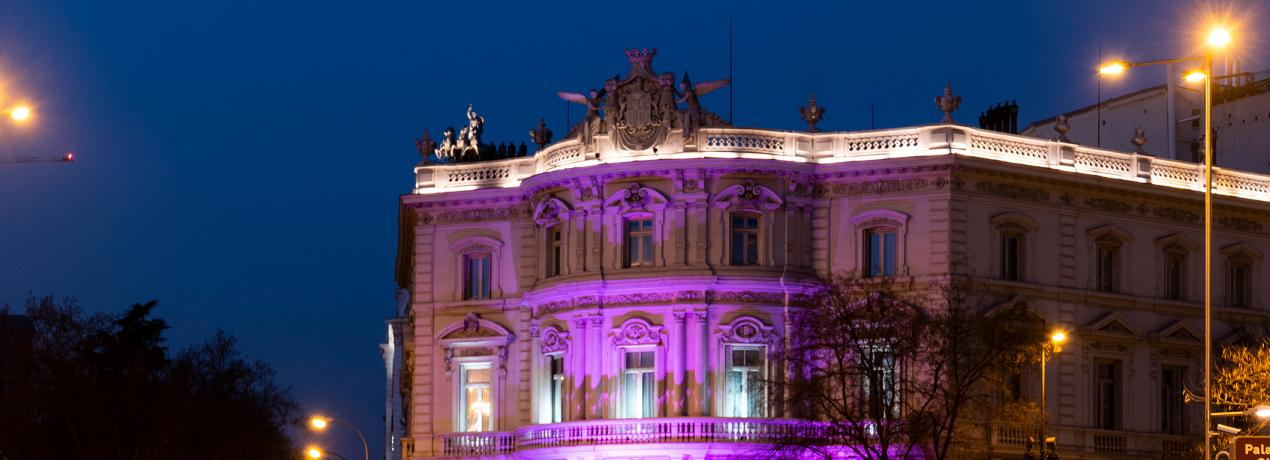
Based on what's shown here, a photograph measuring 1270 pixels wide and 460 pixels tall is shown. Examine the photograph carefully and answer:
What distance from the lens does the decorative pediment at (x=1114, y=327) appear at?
72375 mm

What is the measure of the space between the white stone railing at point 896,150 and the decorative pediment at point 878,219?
1.64 m

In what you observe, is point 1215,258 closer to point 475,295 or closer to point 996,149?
point 996,149

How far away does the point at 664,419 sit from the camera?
70.2 meters

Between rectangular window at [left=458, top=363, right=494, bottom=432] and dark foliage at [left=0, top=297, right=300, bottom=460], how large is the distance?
36.9ft

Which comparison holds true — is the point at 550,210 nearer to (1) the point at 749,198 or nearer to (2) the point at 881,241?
(1) the point at 749,198

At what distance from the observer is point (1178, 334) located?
7425cm

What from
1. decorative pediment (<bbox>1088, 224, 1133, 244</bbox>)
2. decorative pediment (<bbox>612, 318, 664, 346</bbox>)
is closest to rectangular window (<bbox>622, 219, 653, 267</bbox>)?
decorative pediment (<bbox>612, 318, 664, 346</bbox>)

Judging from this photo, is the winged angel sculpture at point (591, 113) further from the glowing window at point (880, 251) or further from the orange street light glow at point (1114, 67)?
the orange street light glow at point (1114, 67)

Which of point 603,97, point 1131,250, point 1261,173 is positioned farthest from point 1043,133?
point 603,97

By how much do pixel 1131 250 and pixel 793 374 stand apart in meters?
11.7

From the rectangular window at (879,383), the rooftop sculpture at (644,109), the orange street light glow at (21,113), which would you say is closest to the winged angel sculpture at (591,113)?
the rooftop sculpture at (644,109)

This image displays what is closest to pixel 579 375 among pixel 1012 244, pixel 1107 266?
pixel 1012 244

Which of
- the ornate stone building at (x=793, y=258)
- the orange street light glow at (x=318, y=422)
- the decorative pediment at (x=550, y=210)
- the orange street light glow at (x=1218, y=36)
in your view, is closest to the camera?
the orange street light glow at (x=1218, y=36)

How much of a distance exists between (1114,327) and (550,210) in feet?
57.1
